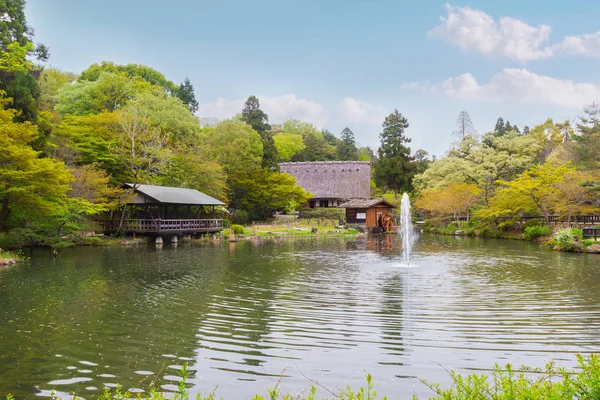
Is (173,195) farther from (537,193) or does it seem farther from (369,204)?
(537,193)

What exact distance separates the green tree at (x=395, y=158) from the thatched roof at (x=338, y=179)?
217 cm

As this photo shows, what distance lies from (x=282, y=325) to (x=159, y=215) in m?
22.8

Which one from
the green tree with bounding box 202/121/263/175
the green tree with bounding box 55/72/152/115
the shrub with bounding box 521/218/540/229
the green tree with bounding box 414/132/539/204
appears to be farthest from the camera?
the green tree with bounding box 202/121/263/175

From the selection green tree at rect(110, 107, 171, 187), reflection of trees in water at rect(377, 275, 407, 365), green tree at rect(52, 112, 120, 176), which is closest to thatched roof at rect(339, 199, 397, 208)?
green tree at rect(110, 107, 171, 187)

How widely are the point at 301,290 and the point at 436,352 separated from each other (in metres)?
5.26

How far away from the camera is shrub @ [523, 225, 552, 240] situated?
27.8 m

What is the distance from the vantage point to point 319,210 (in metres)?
47.2

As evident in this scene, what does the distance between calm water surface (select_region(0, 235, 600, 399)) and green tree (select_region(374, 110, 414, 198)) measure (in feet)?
125

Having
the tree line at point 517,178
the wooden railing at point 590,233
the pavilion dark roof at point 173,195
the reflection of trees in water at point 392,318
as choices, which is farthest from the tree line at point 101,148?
the wooden railing at point 590,233

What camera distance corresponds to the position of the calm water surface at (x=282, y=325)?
5.47 meters

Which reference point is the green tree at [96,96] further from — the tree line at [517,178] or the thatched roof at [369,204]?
the tree line at [517,178]

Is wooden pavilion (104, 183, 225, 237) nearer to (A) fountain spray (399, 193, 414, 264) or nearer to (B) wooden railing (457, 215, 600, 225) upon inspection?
(A) fountain spray (399, 193, 414, 264)

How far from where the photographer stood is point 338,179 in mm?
52094

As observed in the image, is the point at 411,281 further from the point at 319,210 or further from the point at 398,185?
the point at 398,185
